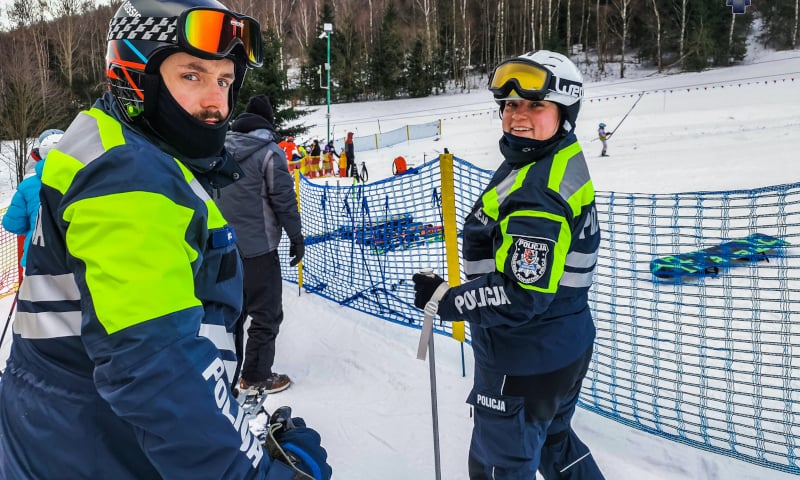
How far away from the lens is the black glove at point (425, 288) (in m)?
2.31

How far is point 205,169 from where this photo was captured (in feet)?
4.25

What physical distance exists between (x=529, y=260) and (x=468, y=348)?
2626 mm

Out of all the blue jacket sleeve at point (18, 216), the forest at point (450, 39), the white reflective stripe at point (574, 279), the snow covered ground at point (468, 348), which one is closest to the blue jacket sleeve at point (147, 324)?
the white reflective stripe at point (574, 279)

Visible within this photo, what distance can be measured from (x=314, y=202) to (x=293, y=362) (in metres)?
3.55

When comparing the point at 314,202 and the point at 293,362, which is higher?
the point at 314,202

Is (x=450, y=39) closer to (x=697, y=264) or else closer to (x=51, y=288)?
(x=697, y=264)

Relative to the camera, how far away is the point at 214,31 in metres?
1.23

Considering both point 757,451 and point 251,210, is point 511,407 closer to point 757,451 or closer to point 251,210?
point 757,451

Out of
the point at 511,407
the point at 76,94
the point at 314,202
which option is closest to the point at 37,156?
the point at 314,202

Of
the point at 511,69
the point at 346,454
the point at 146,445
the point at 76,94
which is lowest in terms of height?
the point at 346,454

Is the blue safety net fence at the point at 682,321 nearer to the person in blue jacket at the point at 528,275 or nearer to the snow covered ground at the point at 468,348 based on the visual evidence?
the snow covered ground at the point at 468,348

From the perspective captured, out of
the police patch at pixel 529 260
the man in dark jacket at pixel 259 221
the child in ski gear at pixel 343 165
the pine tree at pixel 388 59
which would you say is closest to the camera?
the police patch at pixel 529 260

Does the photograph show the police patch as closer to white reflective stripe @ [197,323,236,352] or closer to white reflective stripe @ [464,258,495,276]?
white reflective stripe @ [464,258,495,276]

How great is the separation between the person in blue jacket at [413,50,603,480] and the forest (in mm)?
30105
